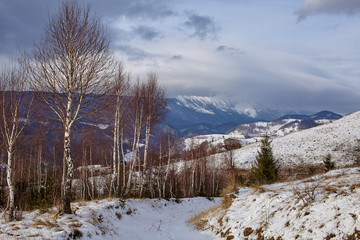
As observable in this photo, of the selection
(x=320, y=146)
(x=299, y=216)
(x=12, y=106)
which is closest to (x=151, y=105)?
(x=12, y=106)

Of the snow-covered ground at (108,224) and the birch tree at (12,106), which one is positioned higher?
the birch tree at (12,106)

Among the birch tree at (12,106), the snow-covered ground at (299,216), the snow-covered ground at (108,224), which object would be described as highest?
the birch tree at (12,106)

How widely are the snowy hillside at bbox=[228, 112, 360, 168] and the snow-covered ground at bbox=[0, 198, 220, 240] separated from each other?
149 ft

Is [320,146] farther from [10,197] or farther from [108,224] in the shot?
[10,197]

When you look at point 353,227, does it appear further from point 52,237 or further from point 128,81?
point 128,81

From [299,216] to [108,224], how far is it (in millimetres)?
A: 8812

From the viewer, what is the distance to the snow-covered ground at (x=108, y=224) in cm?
804

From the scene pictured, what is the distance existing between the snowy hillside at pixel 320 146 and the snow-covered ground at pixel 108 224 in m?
45.5

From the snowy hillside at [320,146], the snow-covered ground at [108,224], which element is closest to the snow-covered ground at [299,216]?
the snow-covered ground at [108,224]

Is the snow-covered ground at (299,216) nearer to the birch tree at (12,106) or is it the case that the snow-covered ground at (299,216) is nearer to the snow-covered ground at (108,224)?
the snow-covered ground at (108,224)

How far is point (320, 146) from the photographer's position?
5703 cm

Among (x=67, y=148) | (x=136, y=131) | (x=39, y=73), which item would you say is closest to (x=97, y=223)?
(x=67, y=148)

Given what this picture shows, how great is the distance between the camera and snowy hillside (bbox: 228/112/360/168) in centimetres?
5085

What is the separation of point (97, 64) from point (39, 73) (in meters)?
2.72
